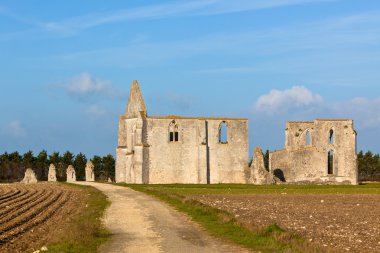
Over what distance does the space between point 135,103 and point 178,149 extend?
6738mm

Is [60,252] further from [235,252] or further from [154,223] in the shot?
[154,223]

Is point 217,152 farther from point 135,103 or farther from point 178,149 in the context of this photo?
point 135,103

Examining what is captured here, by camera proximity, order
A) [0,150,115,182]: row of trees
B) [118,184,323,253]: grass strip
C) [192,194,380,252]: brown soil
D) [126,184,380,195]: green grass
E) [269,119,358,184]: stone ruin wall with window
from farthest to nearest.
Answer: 1. [0,150,115,182]: row of trees
2. [269,119,358,184]: stone ruin wall with window
3. [126,184,380,195]: green grass
4. [192,194,380,252]: brown soil
5. [118,184,323,253]: grass strip

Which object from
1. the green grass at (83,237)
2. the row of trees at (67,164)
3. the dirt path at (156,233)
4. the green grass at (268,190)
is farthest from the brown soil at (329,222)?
the row of trees at (67,164)

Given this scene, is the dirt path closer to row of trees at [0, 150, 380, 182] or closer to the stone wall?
the stone wall

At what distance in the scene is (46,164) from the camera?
378ft

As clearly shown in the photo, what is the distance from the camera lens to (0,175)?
355ft

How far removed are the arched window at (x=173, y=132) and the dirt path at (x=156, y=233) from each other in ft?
147

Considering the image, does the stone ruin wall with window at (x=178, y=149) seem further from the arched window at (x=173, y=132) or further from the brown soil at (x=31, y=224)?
the brown soil at (x=31, y=224)

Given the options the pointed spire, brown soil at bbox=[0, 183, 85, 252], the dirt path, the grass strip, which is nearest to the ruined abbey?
the pointed spire

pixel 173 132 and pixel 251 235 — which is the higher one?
pixel 173 132

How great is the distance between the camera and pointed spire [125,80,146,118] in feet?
243

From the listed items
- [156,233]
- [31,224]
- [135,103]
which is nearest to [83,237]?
[156,233]

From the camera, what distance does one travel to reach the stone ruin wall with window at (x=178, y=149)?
72000mm
